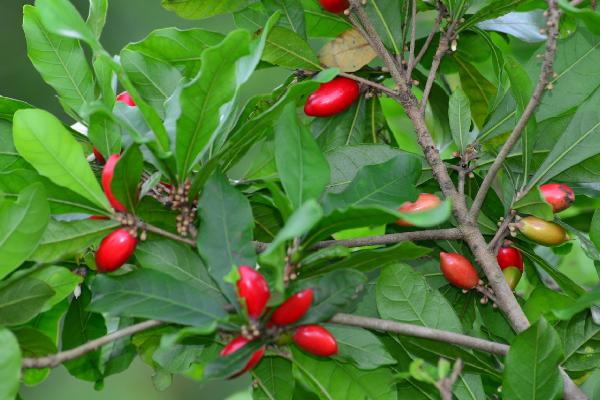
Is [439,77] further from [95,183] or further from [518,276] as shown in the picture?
[95,183]

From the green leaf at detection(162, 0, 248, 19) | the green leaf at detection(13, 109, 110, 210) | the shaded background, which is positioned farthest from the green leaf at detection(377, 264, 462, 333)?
the shaded background

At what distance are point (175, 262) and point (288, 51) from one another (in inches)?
19.9

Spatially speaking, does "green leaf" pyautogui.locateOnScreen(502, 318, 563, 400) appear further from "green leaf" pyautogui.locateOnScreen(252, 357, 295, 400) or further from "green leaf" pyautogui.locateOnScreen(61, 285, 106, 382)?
"green leaf" pyautogui.locateOnScreen(61, 285, 106, 382)

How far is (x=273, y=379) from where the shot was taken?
1605mm

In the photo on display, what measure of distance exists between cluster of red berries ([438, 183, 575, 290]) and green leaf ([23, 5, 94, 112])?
728 mm

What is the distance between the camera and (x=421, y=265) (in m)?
1.77

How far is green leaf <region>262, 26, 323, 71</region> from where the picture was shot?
5.64 ft

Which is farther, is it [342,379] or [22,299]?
[342,379]

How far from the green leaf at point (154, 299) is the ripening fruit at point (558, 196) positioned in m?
0.61

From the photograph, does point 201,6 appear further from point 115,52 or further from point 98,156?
point 115,52

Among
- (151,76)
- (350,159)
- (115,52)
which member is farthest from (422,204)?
(115,52)

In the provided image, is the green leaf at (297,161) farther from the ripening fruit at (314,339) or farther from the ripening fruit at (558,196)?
the ripening fruit at (558,196)

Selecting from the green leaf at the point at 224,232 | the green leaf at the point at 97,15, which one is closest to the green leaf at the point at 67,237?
the green leaf at the point at 224,232

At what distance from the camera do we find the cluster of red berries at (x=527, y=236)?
5.16 feet
